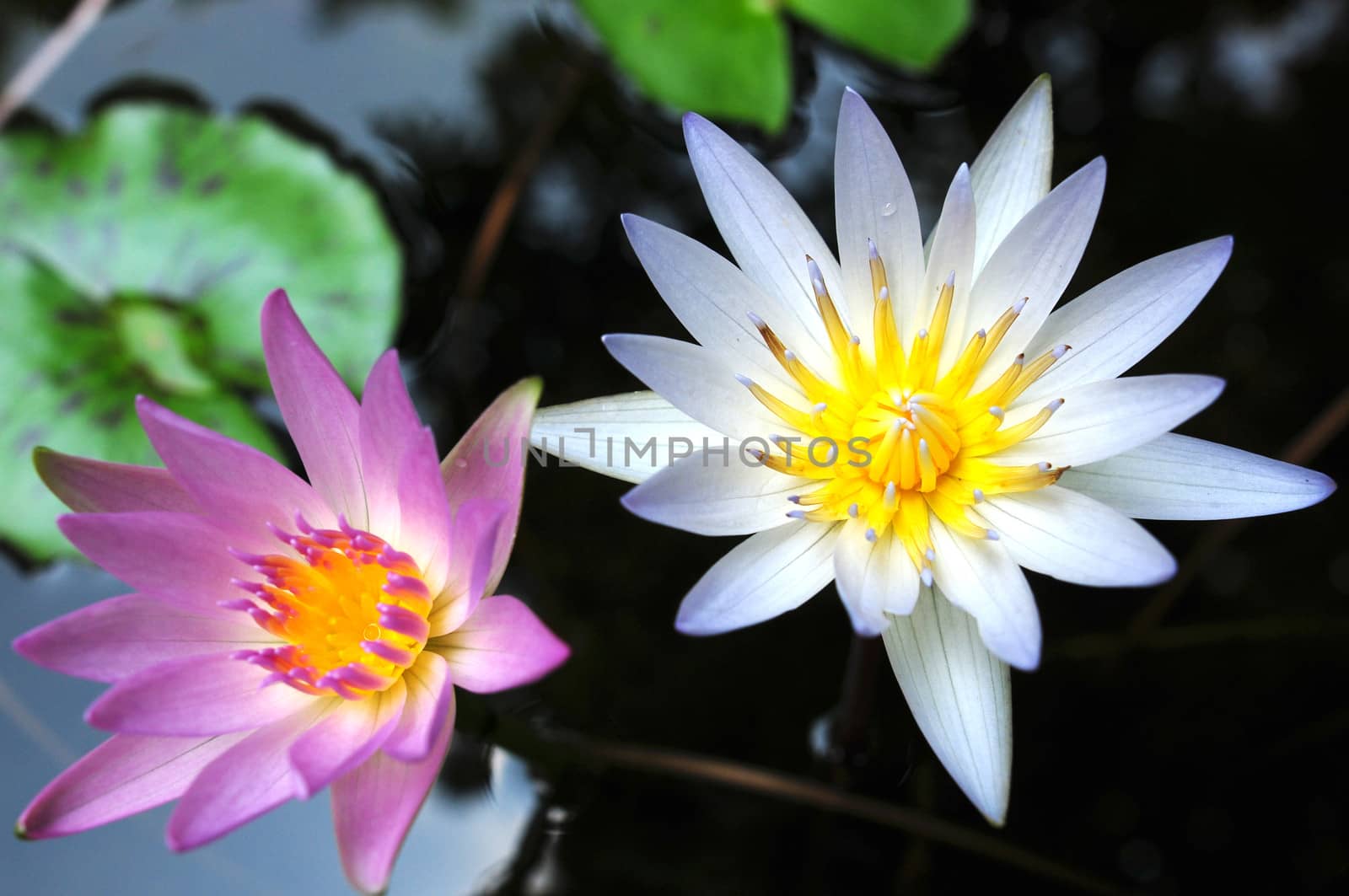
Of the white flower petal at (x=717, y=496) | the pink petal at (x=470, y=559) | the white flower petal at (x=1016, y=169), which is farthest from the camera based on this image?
the white flower petal at (x=1016, y=169)

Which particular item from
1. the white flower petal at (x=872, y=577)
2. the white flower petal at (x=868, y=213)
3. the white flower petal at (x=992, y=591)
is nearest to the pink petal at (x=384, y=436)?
the white flower petal at (x=872, y=577)

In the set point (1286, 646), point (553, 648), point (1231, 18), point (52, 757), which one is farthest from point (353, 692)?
point (1231, 18)

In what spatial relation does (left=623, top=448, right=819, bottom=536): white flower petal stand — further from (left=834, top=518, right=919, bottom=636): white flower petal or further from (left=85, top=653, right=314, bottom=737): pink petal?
(left=85, top=653, right=314, bottom=737): pink petal

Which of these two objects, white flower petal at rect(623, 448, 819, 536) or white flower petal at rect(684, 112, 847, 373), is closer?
white flower petal at rect(623, 448, 819, 536)

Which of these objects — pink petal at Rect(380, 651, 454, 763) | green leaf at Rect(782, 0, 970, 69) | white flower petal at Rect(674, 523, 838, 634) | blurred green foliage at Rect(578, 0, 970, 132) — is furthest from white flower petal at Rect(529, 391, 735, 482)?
green leaf at Rect(782, 0, 970, 69)

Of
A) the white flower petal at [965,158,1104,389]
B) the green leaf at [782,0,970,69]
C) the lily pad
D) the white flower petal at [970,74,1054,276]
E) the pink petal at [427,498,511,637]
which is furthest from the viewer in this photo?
the green leaf at [782,0,970,69]

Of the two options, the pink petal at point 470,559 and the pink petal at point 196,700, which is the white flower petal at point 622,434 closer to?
the pink petal at point 470,559
